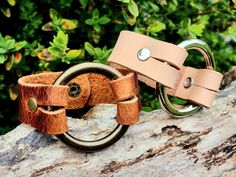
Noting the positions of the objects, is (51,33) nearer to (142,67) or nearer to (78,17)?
(78,17)

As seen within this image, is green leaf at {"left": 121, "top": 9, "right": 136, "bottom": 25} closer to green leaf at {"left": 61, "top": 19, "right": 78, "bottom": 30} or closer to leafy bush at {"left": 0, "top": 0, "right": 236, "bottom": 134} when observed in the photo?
leafy bush at {"left": 0, "top": 0, "right": 236, "bottom": 134}

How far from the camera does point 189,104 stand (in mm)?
2201

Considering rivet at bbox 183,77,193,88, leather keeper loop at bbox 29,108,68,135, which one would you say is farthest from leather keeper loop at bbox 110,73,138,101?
rivet at bbox 183,77,193,88

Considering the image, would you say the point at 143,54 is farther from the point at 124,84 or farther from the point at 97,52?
the point at 97,52

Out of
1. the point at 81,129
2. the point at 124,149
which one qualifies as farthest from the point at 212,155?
the point at 81,129

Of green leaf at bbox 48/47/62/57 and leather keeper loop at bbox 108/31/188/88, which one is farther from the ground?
leather keeper loop at bbox 108/31/188/88

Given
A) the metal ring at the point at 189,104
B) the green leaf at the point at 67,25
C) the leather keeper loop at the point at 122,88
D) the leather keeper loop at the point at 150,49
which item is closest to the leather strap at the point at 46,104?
the leather keeper loop at the point at 122,88

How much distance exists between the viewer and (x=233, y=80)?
8.62 feet

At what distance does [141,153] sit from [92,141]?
7.7 inches

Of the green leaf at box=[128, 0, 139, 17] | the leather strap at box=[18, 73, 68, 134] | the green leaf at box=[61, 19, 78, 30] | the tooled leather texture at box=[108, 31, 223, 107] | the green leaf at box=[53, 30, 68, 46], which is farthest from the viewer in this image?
the green leaf at box=[61, 19, 78, 30]

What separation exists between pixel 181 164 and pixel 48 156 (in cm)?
49

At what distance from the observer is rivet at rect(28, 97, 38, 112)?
1.88m

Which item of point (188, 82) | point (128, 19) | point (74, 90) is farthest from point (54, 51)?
point (188, 82)

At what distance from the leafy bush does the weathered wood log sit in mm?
459
